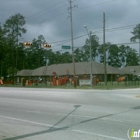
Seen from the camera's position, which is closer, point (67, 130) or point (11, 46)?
point (67, 130)

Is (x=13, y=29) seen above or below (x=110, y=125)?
above

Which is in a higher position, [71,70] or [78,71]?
[71,70]

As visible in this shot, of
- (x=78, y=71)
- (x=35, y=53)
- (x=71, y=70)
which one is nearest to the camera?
(x=78, y=71)

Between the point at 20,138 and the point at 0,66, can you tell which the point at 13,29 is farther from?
the point at 20,138

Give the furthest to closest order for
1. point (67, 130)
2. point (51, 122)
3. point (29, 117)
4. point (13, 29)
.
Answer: point (13, 29) → point (29, 117) → point (51, 122) → point (67, 130)

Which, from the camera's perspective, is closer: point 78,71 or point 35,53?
A: point 78,71

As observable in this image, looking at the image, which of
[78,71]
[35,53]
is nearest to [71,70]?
[78,71]

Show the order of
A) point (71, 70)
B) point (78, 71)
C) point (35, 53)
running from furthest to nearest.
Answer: point (35, 53)
point (71, 70)
point (78, 71)

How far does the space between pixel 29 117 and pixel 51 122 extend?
5.90 ft

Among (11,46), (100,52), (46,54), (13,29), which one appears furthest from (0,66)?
(100,52)

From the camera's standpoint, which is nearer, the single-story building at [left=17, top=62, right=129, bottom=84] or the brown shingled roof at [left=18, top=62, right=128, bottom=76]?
the single-story building at [left=17, top=62, right=129, bottom=84]

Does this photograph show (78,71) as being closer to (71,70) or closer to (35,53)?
(71,70)

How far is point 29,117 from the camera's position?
12.7 metres

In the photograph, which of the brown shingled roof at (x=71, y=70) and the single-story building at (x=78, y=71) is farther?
the brown shingled roof at (x=71, y=70)
